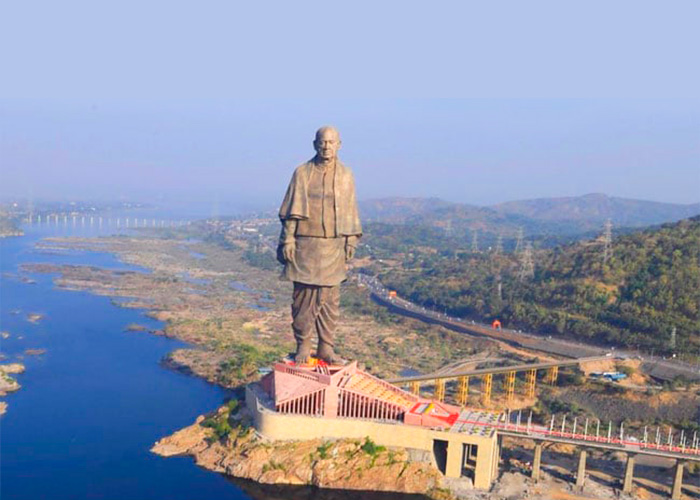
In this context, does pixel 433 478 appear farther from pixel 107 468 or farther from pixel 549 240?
pixel 549 240

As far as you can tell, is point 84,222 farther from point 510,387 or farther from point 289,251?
point 289,251

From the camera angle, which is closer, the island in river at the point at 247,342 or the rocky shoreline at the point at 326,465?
the rocky shoreline at the point at 326,465

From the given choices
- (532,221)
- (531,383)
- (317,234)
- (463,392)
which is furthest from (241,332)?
(532,221)

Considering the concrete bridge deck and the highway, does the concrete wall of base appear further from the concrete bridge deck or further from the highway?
the highway

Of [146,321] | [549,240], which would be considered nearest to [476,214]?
[549,240]

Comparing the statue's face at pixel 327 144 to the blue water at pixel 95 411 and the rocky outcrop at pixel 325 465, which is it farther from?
the blue water at pixel 95 411

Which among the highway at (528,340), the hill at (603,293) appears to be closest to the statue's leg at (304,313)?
the highway at (528,340)
